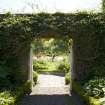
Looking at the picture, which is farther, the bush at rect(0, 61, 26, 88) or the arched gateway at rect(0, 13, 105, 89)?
the arched gateway at rect(0, 13, 105, 89)

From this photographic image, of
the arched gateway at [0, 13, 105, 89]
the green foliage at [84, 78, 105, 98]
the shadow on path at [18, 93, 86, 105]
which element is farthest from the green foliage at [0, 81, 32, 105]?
the green foliage at [84, 78, 105, 98]

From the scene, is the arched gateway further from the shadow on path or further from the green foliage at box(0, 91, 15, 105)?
the green foliage at box(0, 91, 15, 105)

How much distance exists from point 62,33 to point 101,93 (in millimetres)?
4901

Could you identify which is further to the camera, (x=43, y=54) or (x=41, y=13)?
Result: (x=43, y=54)

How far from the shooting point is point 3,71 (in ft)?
48.2

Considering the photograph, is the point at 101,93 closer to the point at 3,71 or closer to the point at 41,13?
the point at 3,71

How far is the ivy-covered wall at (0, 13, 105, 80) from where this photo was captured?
15852mm

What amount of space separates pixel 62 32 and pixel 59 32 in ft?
0.48

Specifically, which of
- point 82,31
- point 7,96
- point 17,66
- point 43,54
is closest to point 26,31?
point 17,66

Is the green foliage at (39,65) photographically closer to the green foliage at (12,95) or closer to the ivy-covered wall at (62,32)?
the ivy-covered wall at (62,32)

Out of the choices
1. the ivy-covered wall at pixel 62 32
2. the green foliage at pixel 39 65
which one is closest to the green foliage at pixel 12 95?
the ivy-covered wall at pixel 62 32

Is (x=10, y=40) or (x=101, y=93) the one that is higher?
(x=10, y=40)

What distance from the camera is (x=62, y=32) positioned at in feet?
52.7

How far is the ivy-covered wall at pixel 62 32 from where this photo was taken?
15852 mm
